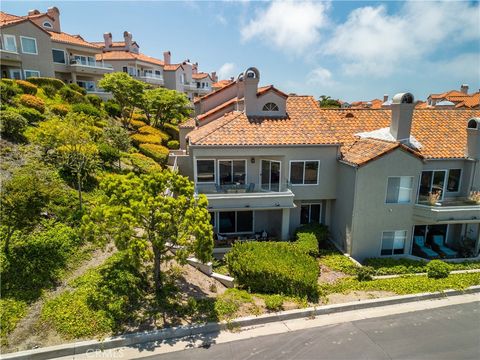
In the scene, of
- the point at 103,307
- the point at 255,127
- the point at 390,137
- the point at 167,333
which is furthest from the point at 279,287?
the point at 390,137

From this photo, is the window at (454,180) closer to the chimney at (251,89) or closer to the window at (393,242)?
the window at (393,242)

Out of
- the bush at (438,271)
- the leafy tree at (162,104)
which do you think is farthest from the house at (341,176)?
the leafy tree at (162,104)

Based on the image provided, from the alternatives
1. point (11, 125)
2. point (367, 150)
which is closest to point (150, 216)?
point (367, 150)

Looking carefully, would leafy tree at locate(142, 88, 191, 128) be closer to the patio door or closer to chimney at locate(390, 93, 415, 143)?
the patio door

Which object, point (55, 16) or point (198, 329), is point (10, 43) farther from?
point (198, 329)

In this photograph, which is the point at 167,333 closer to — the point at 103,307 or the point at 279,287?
the point at 103,307

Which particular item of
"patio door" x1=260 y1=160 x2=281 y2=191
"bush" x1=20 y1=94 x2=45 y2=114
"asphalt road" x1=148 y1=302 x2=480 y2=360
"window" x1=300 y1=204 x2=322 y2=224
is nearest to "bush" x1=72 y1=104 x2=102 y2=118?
"bush" x1=20 y1=94 x2=45 y2=114
